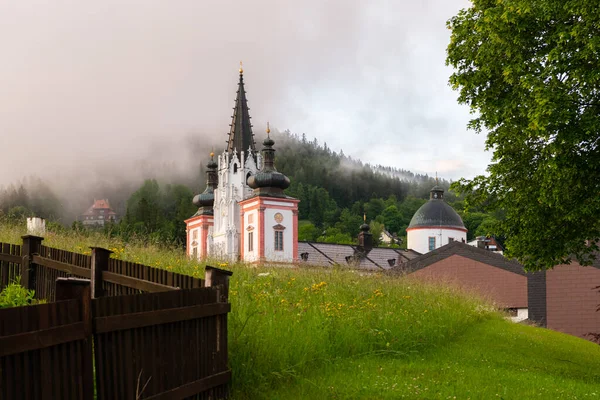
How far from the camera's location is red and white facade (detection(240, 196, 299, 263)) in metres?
75.2

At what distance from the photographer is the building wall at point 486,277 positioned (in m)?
45.5

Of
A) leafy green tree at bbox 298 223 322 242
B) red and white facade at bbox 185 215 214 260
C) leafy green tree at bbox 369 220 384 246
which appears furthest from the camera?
leafy green tree at bbox 369 220 384 246

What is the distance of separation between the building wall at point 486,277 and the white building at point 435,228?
48.7 metres

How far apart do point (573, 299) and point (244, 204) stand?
153 feet

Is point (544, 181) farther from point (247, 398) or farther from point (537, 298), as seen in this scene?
point (537, 298)

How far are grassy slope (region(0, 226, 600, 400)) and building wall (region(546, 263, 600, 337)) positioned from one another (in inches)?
745

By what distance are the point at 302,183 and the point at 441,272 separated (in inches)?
4992

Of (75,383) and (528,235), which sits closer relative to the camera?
(75,383)

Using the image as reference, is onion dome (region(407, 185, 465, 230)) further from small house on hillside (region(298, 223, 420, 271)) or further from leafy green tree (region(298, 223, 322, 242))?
leafy green tree (region(298, 223, 322, 242))

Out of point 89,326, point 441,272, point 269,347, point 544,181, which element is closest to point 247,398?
point 269,347

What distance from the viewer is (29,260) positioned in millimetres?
10414

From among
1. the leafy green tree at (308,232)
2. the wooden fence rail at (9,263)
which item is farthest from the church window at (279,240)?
the wooden fence rail at (9,263)

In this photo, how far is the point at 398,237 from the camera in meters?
159

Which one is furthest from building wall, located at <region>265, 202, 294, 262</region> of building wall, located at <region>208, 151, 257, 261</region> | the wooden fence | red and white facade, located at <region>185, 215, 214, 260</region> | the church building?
the wooden fence
